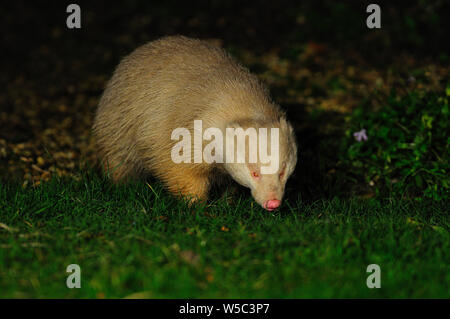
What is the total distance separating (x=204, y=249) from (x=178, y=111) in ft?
5.16

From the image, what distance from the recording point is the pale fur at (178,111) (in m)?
4.67

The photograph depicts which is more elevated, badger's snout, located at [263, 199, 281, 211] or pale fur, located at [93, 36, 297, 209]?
pale fur, located at [93, 36, 297, 209]

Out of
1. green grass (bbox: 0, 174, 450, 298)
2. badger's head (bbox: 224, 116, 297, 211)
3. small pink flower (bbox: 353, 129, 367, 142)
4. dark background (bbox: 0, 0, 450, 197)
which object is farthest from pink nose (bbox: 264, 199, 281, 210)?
small pink flower (bbox: 353, 129, 367, 142)

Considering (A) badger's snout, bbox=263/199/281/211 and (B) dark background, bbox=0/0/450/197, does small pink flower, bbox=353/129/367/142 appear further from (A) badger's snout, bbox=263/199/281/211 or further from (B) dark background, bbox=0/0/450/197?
(A) badger's snout, bbox=263/199/281/211

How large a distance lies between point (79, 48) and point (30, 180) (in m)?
4.81

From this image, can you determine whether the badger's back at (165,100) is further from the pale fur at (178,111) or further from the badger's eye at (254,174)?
the badger's eye at (254,174)

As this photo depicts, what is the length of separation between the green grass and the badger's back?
67cm

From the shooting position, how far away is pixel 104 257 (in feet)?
12.5

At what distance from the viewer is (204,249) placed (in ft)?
12.8

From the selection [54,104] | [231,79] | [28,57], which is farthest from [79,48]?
[231,79]

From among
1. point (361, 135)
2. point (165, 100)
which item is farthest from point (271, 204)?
point (361, 135)

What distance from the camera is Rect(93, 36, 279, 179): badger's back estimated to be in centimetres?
493

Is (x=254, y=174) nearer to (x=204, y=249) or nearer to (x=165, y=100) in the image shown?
(x=204, y=249)

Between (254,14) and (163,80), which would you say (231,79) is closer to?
(163,80)
